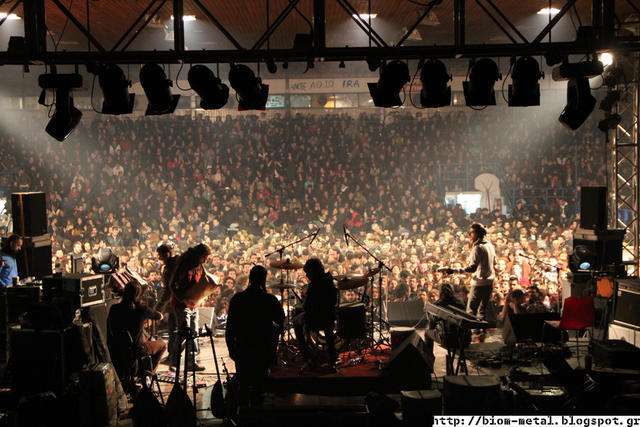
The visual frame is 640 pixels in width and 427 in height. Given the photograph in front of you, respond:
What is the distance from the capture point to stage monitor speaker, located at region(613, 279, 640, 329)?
6.09 meters

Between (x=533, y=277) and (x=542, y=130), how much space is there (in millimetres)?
7998

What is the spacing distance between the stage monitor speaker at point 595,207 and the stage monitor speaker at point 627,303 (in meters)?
1.24

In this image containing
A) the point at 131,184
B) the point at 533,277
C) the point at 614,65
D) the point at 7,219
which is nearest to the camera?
the point at 614,65

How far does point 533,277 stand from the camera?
9.46 m

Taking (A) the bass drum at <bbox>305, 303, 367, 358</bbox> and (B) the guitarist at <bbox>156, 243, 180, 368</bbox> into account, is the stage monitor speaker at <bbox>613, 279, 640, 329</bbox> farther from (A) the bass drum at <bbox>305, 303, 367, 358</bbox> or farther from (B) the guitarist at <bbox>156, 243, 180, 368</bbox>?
(B) the guitarist at <bbox>156, 243, 180, 368</bbox>

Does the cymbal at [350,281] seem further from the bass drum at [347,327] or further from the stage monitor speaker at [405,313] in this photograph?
the stage monitor speaker at [405,313]

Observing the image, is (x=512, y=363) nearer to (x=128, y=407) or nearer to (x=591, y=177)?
(x=128, y=407)

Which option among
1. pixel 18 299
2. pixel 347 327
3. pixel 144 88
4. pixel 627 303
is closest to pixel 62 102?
pixel 144 88

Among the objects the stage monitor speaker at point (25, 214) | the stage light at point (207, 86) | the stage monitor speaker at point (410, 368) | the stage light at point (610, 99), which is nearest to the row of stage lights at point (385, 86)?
the stage light at point (207, 86)

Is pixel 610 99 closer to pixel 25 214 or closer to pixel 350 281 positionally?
pixel 350 281

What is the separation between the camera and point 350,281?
A: 6.10 m

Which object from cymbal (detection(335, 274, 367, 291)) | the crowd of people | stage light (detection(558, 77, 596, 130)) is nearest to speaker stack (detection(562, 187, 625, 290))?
stage light (detection(558, 77, 596, 130))

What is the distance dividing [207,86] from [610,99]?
5082 mm

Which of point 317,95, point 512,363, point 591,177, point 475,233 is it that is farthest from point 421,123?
point 512,363
